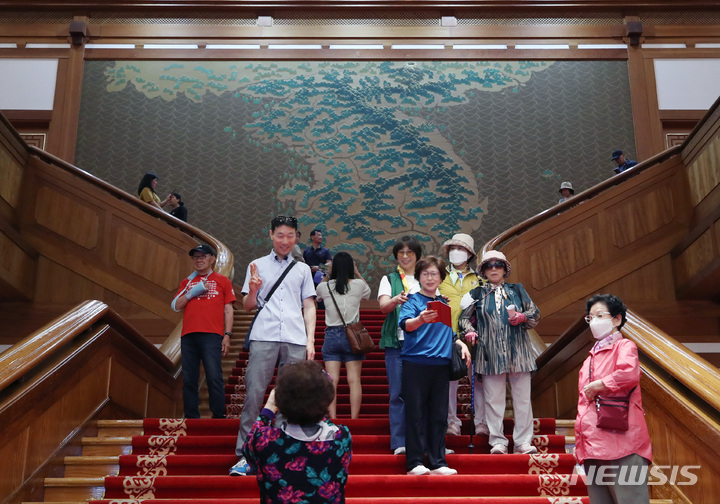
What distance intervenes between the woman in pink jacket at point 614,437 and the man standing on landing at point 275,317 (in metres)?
1.67

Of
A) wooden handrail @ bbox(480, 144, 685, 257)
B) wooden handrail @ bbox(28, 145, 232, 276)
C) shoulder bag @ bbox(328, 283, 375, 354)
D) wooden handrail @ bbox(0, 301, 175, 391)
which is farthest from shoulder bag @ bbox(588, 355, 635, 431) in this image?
wooden handrail @ bbox(28, 145, 232, 276)

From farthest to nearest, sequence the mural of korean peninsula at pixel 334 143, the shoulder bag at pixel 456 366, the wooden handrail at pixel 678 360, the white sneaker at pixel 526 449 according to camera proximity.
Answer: the mural of korean peninsula at pixel 334 143 → the white sneaker at pixel 526 449 → the shoulder bag at pixel 456 366 → the wooden handrail at pixel 678 360

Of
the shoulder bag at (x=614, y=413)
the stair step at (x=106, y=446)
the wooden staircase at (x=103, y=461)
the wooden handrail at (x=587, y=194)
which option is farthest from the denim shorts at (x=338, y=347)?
the wooden handrail at (x=587, y=194)

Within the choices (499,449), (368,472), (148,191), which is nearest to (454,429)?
(499,449)

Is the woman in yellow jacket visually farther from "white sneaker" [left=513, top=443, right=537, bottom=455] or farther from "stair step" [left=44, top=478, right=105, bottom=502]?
"stair step" [left=44, top=478, right=105, bottom=502]

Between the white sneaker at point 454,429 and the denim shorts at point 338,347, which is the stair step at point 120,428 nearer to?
the denim shorts at point 338,347

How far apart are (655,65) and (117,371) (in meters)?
9.94

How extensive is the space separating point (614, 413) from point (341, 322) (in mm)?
2374

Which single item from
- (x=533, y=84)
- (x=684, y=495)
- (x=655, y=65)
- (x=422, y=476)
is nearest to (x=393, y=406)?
(x=422, y=476)

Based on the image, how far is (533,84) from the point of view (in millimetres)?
11742

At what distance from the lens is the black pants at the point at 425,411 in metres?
3.95

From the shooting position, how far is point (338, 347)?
16.6 ft

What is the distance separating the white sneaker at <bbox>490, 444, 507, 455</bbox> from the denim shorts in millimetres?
1176

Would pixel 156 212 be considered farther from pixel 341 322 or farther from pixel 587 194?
pixel 587 194
